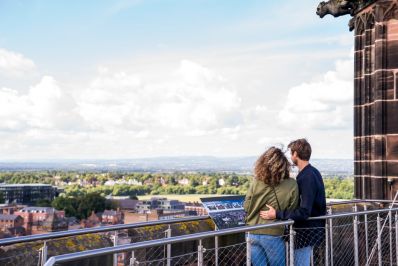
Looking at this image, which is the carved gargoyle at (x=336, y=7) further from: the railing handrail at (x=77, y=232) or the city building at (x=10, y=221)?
the city building at (x=10, y=221)

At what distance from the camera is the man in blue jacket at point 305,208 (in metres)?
4.01

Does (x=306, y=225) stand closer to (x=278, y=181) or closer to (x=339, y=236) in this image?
(x=278, y=181)

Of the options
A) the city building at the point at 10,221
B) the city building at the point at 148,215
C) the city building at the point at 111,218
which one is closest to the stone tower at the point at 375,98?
the city building at the point at 148,215

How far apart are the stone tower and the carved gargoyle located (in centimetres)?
1

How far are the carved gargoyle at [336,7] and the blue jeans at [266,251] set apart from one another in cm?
538

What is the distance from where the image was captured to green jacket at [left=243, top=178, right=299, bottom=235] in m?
3.96

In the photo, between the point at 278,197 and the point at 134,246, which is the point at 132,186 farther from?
the point at 134,246

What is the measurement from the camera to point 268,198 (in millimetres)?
3969

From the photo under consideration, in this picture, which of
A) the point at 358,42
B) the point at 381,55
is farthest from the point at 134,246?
the point at 358,42

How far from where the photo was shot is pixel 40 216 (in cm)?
9031

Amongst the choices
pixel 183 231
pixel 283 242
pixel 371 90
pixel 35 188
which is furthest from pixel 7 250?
pixel 35 188

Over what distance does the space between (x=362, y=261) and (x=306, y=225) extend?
10.2 feet

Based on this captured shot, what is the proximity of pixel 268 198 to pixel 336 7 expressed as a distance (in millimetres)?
5400

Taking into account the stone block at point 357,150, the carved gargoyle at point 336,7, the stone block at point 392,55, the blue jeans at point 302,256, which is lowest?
the blue jeans at point 302,256
